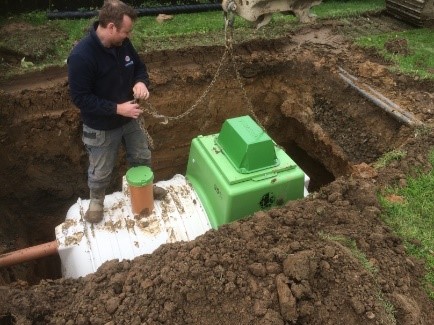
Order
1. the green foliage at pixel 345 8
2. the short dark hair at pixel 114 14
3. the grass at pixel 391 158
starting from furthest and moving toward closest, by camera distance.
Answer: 1. the green foliage at pixel 345 8
2. the grass at pixel 391 158
3. the short dark hair at pixel 114 14

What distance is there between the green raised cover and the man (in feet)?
2.75

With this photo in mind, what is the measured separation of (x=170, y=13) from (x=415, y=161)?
16.9 ft

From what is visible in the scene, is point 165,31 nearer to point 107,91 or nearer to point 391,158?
point 107,91

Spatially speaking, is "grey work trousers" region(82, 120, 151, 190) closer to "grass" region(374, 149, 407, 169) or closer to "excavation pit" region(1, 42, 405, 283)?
"excavation pit" region(1, 42, 405, 283)

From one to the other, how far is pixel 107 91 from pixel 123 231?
4.23 feet

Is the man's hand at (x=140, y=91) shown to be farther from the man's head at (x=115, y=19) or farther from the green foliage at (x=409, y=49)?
the green foliage at (x=409, y=49)

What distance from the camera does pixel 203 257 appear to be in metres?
3.32

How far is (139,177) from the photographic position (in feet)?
13.2

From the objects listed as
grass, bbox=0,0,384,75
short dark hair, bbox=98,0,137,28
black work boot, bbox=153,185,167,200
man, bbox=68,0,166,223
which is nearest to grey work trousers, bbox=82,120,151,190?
man, bbox=68,0,166,223

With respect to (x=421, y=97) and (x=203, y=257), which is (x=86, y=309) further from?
(x=421, y=97)

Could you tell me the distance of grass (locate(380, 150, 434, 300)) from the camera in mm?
3666

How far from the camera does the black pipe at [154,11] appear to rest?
7375 millimetres

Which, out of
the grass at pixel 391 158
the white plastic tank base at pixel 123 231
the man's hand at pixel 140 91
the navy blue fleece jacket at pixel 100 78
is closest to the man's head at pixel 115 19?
the navy blue fleece jacket at pixel 100 78

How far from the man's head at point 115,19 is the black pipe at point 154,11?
4.22 meters
